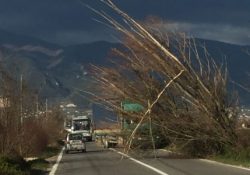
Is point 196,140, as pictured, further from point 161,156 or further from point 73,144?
point 73,144

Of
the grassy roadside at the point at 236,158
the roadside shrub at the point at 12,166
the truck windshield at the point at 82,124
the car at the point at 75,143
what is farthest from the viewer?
the truck windshield at the point at 82,124

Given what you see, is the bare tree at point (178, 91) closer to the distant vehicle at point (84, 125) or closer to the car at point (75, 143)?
the car at point (75, 143)

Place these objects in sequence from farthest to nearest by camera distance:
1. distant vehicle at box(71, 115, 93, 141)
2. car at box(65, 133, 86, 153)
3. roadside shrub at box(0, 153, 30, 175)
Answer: distant vehicle at box(71, 115, 93, 141) < car at box(65, 133, 86, 153) < roadside shrub at box(0, 153, 30, 175)

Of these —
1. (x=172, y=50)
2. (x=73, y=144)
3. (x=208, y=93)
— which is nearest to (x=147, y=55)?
(x=172, y=50)

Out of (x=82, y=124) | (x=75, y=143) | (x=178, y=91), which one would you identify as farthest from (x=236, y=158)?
(x=82, y=124)

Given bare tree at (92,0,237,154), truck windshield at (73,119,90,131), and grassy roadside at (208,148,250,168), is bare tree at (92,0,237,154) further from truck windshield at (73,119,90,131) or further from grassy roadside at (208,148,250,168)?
truck windshield at (73,119,90,131)

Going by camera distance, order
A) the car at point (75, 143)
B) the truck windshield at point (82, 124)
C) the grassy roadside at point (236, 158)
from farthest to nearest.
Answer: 1. the truck windshield at point (82, 124)
2. the car at point (75, 143)
3. the grassy roadside at point (236, 158)

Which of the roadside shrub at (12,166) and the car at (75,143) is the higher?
the car at (75,143)

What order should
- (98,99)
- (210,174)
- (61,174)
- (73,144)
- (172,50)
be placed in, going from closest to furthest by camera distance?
1. (210,174)
2. (61,174)
3. (172,50)
4. (98,99)
5. (73,144)

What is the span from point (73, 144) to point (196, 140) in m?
24.9

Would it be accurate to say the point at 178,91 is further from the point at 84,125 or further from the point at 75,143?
the point at 84,125

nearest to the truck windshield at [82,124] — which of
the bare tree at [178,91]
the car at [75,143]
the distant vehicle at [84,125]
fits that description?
the distant vehicle at [84,125]

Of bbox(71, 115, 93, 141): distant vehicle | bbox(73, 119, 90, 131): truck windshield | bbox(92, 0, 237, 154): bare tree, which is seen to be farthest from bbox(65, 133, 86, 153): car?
bbox(73, 119, 90, 131): truck windshield

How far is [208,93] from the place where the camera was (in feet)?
116
